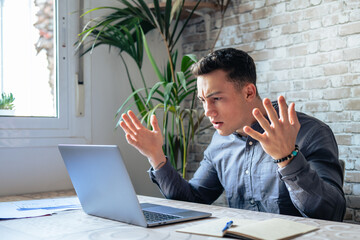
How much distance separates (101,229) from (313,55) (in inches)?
80.9

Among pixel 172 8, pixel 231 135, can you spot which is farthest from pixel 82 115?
pixel 231 135

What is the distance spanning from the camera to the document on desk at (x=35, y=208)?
61.9 inches

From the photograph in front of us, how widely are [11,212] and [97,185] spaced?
0.43 metres

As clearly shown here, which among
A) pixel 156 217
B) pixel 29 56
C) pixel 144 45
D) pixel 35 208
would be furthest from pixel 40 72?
pixel 156 217

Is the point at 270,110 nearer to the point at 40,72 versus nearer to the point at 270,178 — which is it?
the point at 270,178

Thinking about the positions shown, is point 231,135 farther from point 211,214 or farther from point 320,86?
point 320,86

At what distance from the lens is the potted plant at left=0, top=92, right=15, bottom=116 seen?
2.76 meters

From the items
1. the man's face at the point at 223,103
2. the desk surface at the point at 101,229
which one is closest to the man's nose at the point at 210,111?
the man's face at the point at 223,103

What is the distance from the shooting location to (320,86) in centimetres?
282

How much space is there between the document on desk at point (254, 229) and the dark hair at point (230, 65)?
844mm

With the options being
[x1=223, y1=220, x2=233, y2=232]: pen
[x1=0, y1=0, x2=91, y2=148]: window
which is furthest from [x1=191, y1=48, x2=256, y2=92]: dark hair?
[x1=0, y1=0, x2=91, y2=148]: window

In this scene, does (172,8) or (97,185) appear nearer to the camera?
(97,185)

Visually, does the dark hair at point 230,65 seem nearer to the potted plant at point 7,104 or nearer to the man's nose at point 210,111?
the man's nose at point 210,111

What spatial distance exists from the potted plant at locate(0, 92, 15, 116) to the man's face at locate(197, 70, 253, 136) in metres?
1.41
